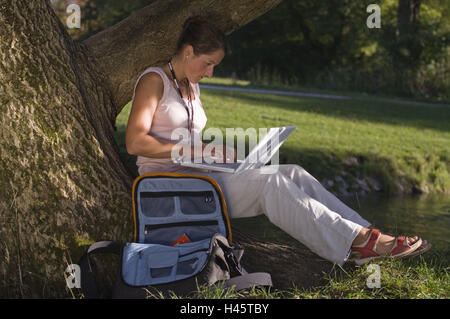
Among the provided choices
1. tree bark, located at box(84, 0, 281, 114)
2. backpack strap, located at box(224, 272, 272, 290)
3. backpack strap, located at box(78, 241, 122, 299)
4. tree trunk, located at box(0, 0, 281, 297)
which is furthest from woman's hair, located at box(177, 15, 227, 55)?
backpack strap, located at box(224, 272, 272, 290)

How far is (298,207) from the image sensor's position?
3.71 meters

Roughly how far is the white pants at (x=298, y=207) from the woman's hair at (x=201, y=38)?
2.56 feet

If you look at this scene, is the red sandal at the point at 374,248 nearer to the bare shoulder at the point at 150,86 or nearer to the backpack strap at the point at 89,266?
the backpack strap at the point at 89,266

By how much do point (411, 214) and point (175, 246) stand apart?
4.84 m

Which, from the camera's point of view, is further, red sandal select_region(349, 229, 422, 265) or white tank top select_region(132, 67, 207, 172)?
white tank top select_region(132, 67, 207, 172)

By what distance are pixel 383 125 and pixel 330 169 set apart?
3.51m

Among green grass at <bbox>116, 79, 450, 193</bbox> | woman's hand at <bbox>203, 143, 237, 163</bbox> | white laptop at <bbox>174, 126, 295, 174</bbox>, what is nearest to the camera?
white laptop at <bbox>174, 126, 295, 174</bbox>

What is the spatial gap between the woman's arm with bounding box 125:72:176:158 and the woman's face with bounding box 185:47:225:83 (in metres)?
0.24

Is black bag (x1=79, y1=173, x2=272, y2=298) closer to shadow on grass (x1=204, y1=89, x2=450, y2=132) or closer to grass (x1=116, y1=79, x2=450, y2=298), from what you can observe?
grass (x1=116, y1=79, x2=450, y2=298)

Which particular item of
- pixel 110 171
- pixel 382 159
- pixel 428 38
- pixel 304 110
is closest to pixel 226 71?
pixel 428 38

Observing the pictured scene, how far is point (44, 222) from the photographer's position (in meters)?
3.70

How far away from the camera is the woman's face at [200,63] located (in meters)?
4.06

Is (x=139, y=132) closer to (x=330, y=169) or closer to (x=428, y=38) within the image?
(x=330, y=169)

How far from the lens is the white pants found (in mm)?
3701
